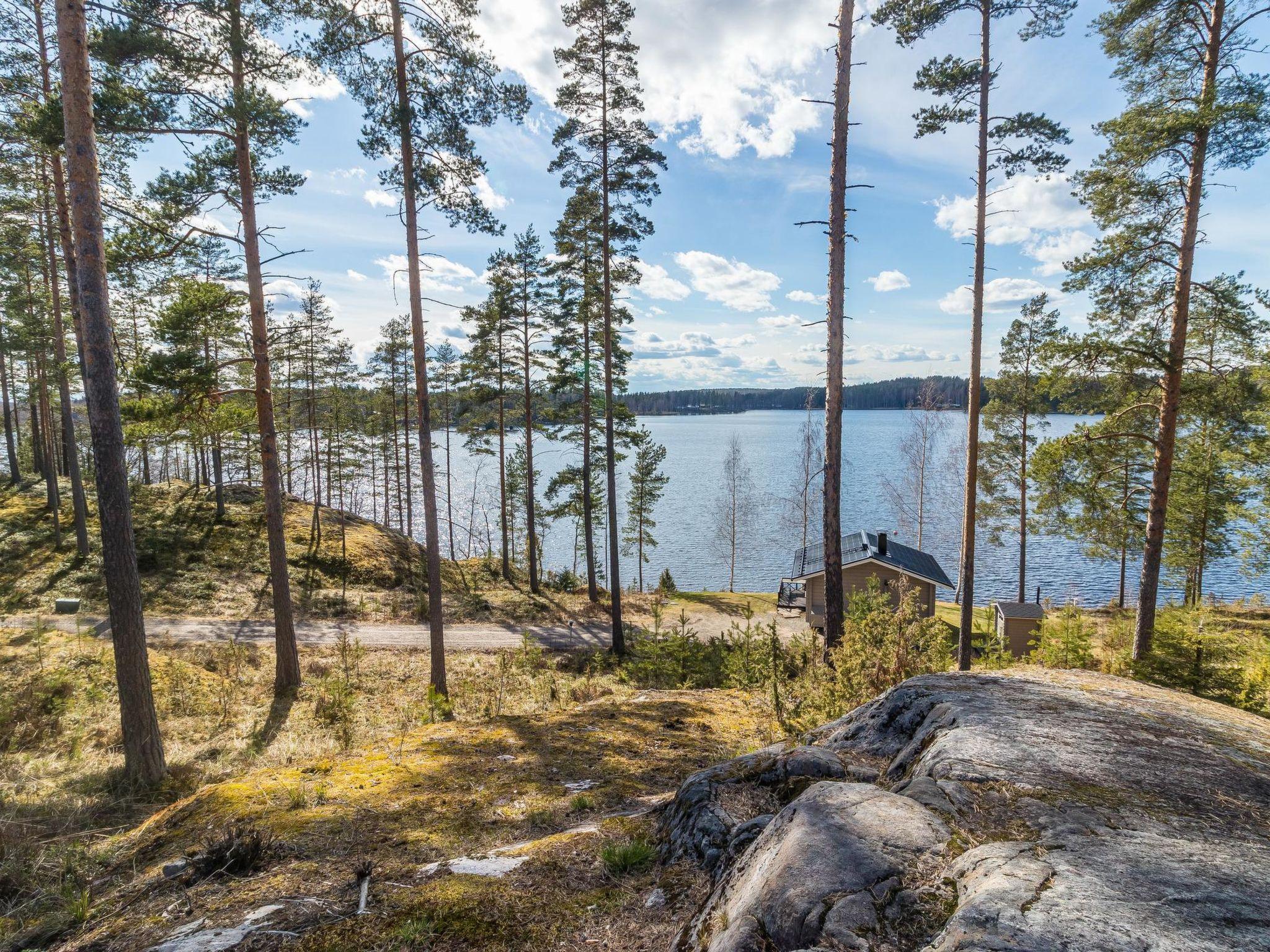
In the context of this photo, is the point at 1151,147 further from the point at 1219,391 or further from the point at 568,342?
the point at 568,342

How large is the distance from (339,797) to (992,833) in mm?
5165

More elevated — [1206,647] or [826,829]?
[826,829]

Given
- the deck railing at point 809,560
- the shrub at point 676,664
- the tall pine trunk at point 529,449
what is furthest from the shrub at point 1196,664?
the tall pine trunk at point 529,449

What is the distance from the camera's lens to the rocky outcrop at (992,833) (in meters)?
1.82

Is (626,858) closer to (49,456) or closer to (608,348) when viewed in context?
(608,348)

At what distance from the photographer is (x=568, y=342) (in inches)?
792

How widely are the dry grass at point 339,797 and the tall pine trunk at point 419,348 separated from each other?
4.98 feet

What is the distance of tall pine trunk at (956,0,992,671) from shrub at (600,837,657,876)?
9.88 meters

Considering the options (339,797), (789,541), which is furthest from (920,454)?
(339,797)

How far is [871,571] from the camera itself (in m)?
22.3

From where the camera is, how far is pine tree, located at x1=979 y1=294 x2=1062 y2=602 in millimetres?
22250

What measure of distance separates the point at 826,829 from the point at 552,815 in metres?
2.89

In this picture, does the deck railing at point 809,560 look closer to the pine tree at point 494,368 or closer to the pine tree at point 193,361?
the pine tree at point 494,368

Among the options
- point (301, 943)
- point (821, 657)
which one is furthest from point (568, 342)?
point (301, 943)
